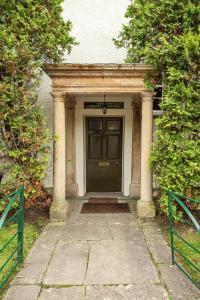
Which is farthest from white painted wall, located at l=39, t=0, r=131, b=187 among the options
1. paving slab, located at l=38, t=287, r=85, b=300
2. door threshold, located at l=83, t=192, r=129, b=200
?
paving slab, located at l=38, t=287, r=85, b=300

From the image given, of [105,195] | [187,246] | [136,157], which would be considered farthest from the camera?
[105,195]

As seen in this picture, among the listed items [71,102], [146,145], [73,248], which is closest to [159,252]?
[73,248]

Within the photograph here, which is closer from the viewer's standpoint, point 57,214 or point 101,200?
point 57,214

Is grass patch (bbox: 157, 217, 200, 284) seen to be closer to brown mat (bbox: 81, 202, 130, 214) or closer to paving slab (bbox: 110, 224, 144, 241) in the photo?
paving slab (bbox: 110, 224, 144, 241)

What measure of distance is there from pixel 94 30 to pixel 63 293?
6.74 meters

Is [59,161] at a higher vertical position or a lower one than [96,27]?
lower

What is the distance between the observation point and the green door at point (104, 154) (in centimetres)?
755

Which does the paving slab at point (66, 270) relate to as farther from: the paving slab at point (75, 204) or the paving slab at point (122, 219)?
the paving slab at point (75, 204)

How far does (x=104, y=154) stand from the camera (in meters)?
7.61

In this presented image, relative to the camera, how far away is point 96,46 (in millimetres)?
7129

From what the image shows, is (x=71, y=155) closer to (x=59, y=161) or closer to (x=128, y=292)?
(x=59, y=161)

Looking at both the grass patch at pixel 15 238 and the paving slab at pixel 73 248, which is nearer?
the grass patch at pixel 15 238

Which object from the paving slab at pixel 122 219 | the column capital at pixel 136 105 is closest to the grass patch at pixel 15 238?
the paving slab at pixel 122 219

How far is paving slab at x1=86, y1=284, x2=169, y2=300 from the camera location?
2.89 meters
